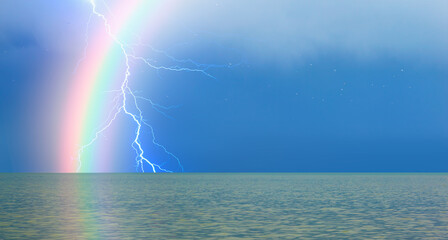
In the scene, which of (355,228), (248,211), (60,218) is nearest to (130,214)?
(60,218)

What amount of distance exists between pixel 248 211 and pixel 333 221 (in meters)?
8.19

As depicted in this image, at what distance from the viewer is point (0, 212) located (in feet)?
130

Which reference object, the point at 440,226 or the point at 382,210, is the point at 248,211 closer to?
the point at 382,210

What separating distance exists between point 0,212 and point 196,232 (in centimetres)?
1753

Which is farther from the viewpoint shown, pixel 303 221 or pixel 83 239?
pixel 303 221

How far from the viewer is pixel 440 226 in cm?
3002

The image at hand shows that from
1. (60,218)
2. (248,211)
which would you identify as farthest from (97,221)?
(248,211)

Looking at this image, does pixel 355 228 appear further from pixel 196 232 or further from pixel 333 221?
pixel 196 232

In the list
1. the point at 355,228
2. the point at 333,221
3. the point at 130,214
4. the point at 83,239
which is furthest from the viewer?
the point at 130,214

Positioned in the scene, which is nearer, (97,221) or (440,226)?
(440,226)

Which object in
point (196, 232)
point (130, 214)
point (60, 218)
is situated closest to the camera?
point (196, 232)

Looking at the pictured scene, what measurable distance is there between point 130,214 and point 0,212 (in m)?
8.42

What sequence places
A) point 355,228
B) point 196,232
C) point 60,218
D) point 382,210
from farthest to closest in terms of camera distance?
point 382,210 → point 60,218 → point 355,228 → point 196,232

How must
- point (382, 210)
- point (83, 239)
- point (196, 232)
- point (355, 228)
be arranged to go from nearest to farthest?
1. point (83, 239)
2. point (196, 232)
3. point (355, 228)
4. point (382, 210)
